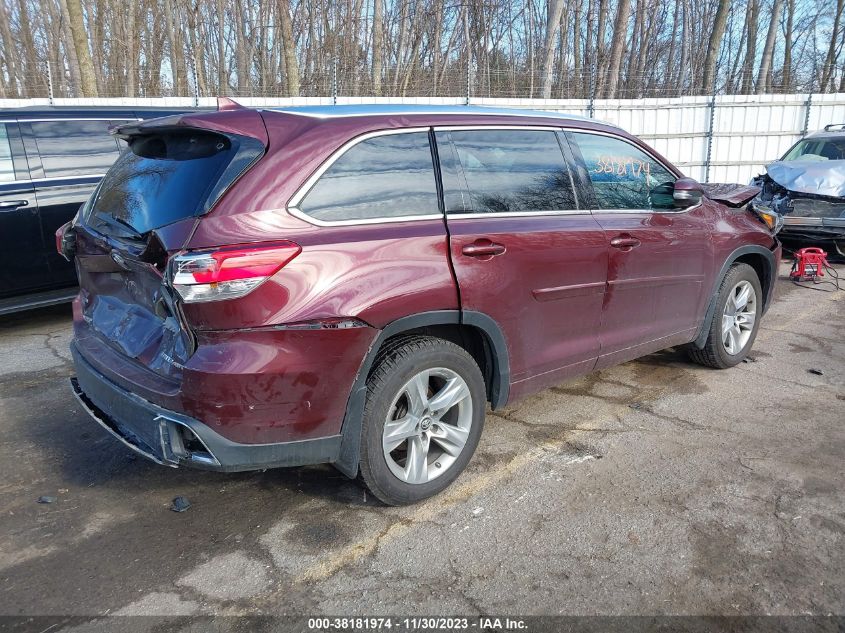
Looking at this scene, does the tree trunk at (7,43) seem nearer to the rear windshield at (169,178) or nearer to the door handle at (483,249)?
the rear windshield at (169,178)

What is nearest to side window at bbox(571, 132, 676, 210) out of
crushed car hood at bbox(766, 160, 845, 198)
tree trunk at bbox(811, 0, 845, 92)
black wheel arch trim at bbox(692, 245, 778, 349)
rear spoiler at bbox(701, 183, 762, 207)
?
rear spoiler at bbox(701, 183, 762, 207)

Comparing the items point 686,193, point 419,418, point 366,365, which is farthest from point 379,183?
point 686,193

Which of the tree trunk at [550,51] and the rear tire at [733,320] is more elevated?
the tree trunk at [550,51]

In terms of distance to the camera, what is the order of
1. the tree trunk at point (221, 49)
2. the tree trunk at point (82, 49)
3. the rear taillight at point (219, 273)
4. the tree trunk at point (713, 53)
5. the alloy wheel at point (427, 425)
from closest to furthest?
the rear taillight at point (219, 273) < the alloy wheel at point (427, 425) < the tree trunk at point (82, 49) < the tree trunk at point (713, 53) < the tree trunk at point (221, 49)

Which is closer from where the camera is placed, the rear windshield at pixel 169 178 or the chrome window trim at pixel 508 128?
the rear windshield at pixel 169 178

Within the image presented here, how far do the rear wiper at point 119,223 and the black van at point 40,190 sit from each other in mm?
3205

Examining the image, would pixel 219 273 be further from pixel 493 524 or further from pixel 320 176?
pixel 493 524

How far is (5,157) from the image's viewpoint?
591 centimetres

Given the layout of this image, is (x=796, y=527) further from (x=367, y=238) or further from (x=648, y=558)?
(x=367, y=238)

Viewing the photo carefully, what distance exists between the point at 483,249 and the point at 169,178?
4.77ft

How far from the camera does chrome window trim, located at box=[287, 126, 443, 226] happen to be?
278 cm

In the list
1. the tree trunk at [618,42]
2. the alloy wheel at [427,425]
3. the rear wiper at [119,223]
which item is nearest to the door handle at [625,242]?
the alloy wheel at [427,425]

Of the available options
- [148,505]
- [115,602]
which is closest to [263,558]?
[115,602]

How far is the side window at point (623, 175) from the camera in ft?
13.1
